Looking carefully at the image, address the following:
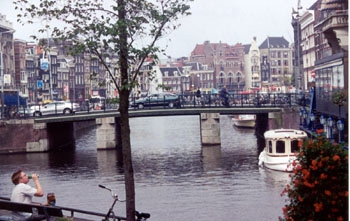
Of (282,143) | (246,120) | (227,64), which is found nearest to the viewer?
(282,143)

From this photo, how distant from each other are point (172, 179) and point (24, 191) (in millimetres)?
22790

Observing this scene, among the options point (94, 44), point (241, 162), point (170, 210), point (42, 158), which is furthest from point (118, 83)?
point (42, 158)

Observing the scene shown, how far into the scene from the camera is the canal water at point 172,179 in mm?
27109

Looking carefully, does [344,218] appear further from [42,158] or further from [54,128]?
[54,128]

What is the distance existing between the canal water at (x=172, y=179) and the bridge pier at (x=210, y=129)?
97 centimetres

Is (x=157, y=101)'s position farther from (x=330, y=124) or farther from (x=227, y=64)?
(x=227, y=64)

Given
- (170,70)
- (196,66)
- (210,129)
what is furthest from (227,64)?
(210,129)

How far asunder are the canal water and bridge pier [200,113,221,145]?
3.19 feet

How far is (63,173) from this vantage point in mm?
40031

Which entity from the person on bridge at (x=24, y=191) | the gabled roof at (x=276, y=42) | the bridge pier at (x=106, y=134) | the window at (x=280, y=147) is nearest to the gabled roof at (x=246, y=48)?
the gabled roof at (x=276, y=42)

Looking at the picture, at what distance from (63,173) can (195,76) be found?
152m

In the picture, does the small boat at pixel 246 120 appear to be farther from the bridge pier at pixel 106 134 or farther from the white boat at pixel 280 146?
the white boat at pixel 280 146

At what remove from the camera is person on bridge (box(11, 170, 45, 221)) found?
43.6 feet

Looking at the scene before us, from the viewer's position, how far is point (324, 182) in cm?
1014
